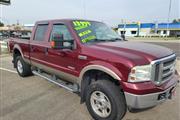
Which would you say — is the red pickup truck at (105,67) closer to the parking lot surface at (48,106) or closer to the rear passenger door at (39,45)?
the rear passenger door at (39,45)

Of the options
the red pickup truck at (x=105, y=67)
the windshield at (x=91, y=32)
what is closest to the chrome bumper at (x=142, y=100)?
the red pickup truck at (x=105, y=67)

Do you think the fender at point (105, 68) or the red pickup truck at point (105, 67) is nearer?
the red pickup truck at point (105, 67)

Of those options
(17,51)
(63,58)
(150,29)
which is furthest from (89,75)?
(150,29)

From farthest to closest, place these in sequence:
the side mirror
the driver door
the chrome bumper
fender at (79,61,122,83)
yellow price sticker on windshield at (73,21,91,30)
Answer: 1. yellow price sticker on windshield at (73,21,91,30)
2. the driver door
3. the side mirror
4. fender at (79,61,122,83)
5. the chrome bumper

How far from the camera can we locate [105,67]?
3137 millimetres

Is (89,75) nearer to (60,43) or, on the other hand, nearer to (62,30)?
(60,43)

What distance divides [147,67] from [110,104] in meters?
0.91

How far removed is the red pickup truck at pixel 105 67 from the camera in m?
2.86

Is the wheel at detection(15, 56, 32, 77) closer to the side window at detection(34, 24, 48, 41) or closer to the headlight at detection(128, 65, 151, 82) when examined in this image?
the side window at detection(34, 24, 48, 41)

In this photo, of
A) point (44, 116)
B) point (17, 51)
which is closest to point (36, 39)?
point (17, 51)

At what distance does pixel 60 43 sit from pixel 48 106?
4.89 feet

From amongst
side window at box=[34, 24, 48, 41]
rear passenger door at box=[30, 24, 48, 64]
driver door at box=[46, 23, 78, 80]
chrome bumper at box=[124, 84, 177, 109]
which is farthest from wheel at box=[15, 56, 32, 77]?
chrome bumper at box=[124, 84, 177, 109]

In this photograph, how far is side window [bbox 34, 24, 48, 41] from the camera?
5051mm

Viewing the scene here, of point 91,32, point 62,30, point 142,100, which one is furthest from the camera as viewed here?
point 62,30
